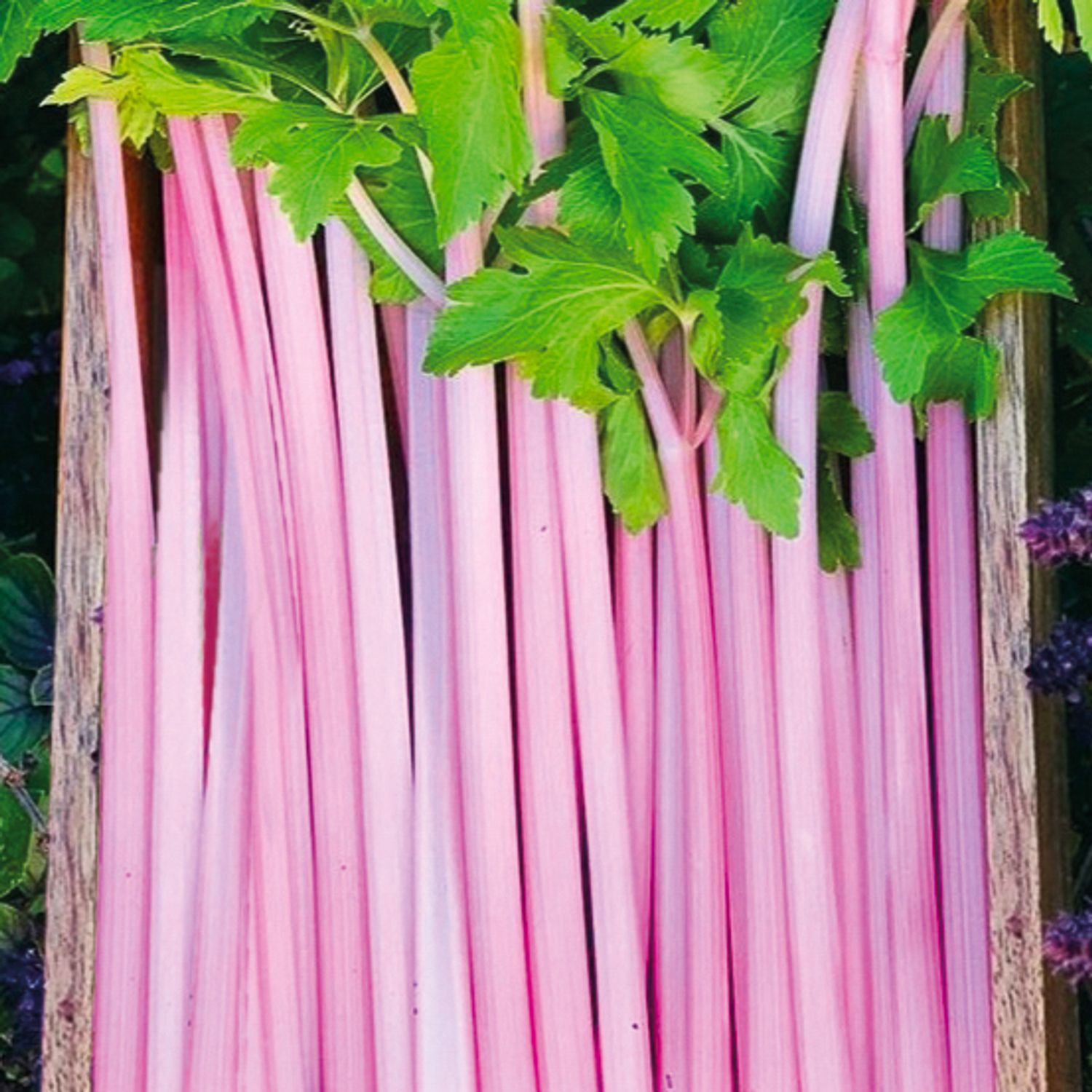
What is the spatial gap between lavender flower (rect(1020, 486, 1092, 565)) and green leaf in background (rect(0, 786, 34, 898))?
712mm

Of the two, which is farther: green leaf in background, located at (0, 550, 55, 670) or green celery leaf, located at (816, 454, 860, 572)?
green leaf in background, located at (0, 550, 55, 670)

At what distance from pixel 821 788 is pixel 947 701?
0.09 metres

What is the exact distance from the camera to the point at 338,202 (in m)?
1.00

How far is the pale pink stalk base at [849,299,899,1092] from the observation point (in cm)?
100

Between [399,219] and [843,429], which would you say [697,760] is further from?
[399,219]

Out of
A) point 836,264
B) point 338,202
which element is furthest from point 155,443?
point 836,264

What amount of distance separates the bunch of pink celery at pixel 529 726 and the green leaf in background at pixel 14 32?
0.09 meters

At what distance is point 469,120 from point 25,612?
1.94ft

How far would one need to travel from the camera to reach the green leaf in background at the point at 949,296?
947mm

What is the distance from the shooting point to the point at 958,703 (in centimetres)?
100

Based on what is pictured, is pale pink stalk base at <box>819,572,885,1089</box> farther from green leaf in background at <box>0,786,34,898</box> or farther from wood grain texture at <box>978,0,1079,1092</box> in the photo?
green leaf in background at <box>0,786,34,898</box>

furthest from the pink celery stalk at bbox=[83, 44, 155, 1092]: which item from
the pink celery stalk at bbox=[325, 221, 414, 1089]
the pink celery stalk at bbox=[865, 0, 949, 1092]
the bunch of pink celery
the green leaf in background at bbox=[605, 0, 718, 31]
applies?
the pink celery stalk at bbox=[865, 0, 949, 1092]

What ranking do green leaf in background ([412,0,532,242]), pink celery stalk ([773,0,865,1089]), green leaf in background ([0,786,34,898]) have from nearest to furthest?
green leaf in background ([412,0,532,242]) → pink celery stalk ([773,0,865,1089]) → green leaf in background ([0,786,34,898])

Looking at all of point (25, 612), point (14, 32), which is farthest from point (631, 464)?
point (25, 612)
